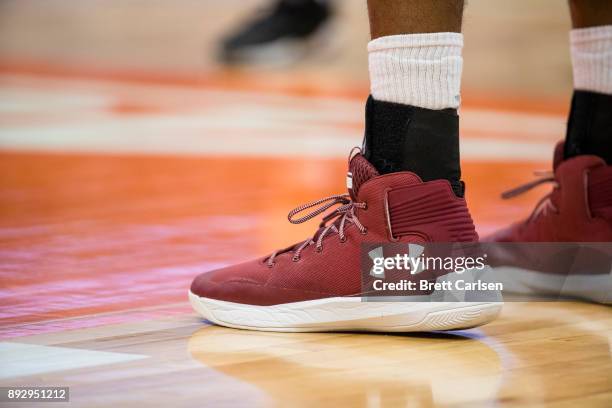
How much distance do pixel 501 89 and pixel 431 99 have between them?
3.85m

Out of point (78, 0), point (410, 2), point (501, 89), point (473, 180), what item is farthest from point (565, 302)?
point (78, 0)

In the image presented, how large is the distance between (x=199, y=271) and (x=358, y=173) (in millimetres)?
355

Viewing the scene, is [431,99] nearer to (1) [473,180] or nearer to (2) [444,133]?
(2) [444,133]

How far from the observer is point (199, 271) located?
125cm

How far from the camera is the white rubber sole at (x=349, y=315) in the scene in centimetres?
91

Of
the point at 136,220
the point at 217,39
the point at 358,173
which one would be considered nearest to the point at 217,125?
the point at 136,220

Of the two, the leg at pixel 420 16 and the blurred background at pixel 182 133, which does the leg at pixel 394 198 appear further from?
the blurred background at pixel 182 133

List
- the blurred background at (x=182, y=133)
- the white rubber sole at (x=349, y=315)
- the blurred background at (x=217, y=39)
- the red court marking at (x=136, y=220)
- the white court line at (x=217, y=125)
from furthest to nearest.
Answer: the blurred background at (x=217, y=39), the white court line at (x=217, y=125), the blurred background at (x=182, y=133), the red court marking at (x=136, y=220), the white rubber sole at (x=349, y=315)

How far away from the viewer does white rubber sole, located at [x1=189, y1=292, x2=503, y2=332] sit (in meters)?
0.91

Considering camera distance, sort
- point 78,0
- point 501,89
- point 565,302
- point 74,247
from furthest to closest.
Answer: point 78,0 → point 501,89 → point 74,247 → point 565,302

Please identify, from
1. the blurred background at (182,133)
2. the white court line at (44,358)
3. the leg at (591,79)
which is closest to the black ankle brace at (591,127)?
the leg at (591,79)

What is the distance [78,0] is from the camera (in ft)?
20.7

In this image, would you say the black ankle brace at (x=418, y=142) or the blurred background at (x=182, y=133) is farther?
the blurred background at (x=182, y=133)

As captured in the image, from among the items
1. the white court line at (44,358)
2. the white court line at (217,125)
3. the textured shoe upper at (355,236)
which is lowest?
the white court line at (217,125)
